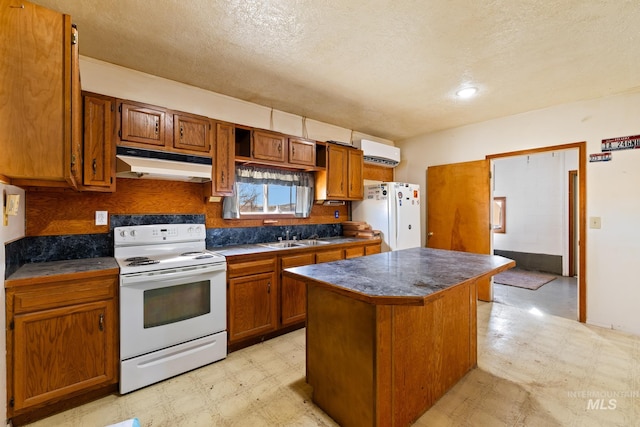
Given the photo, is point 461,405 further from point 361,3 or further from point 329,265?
point 361,3

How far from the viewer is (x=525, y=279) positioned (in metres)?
5.04

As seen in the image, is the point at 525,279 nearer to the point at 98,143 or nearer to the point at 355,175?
the point at 355,175

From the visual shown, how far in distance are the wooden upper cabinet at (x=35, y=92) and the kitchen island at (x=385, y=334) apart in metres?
1.43

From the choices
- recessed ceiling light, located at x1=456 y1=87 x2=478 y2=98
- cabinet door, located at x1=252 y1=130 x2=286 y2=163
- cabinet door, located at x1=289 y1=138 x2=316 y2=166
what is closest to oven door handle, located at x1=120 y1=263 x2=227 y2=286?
cabinet door, located at x1=252 y1=130 x2=286 y2=163

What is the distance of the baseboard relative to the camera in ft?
17.8

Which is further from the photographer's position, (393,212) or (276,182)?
(393,212)

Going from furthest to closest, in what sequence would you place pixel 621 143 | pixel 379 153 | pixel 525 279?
pixel 525 279 → pixel 379 153 → pixel 621 143

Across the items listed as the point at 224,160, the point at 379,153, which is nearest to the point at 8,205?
the point at 224,160

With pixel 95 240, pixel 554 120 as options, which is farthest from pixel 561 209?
pixel 95 240

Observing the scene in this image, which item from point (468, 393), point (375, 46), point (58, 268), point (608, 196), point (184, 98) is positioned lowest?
point (468, 393)

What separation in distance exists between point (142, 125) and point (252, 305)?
1.86m

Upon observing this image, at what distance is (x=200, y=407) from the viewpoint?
74.9 inches

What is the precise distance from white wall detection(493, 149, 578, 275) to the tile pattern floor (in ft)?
10.2

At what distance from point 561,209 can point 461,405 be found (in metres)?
5.17
